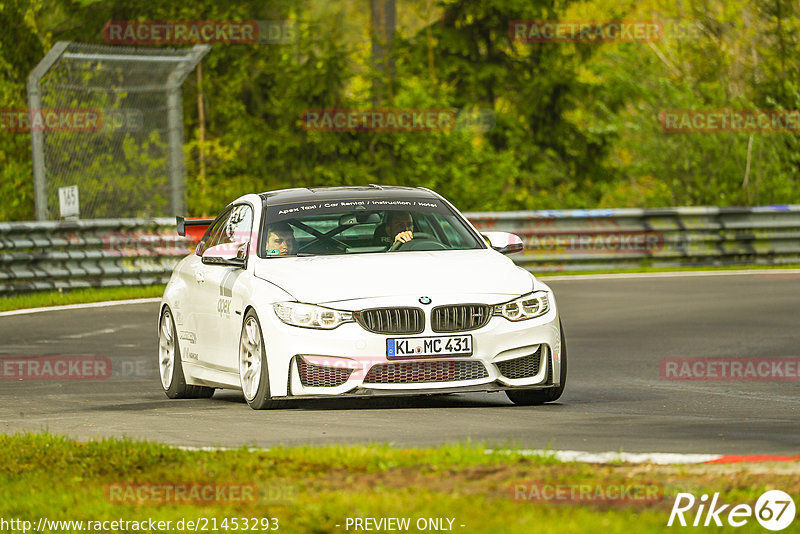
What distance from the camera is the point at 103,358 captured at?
15086 mm

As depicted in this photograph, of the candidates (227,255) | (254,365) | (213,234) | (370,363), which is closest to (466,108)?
(213,234)

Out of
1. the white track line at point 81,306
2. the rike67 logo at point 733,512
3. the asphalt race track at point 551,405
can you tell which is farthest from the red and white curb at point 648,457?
the white track line at point 81,306

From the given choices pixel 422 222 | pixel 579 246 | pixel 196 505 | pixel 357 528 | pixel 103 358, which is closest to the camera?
pixel 357 528

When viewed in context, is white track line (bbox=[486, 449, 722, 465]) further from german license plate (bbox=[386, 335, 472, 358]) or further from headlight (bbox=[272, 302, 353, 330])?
headlight (bbox=[272, 302, 353, 330])

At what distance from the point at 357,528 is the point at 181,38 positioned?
27.7 metres

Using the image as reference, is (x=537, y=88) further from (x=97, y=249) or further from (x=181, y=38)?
(x=97, y=249)

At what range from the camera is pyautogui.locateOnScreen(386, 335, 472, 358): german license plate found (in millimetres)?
9928

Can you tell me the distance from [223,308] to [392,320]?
1.68m

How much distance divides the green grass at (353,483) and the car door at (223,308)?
9.35ft

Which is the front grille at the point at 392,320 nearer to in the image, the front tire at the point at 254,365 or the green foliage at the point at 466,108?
the front tire at the point at 254,365

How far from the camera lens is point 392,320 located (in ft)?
32.8

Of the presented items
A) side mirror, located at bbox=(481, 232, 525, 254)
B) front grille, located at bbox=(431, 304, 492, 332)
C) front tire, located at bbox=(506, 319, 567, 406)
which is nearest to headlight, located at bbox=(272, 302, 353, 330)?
front grille, located at bbox=(431, 304, 492, 332)

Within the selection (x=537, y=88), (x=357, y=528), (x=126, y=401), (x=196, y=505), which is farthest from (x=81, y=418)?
(x=537, y=88)

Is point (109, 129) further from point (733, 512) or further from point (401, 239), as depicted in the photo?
point (733, 512)
